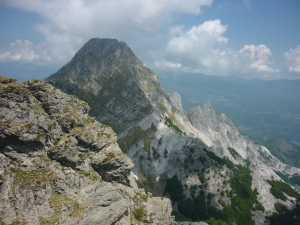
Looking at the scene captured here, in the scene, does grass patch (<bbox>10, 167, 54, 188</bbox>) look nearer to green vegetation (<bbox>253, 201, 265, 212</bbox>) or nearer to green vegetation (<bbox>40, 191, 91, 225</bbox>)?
green vegetation (<bbox>40, 191, 91, 225</bbox>)

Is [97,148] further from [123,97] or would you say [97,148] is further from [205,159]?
[123,97]

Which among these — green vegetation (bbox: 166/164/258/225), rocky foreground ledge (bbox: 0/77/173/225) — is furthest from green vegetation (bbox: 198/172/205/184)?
rocky foreground ledge (bbox: 0/77/173/225)

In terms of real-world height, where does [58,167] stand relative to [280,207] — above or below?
above

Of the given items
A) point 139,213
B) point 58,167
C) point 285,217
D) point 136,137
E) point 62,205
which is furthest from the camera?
point 136,137

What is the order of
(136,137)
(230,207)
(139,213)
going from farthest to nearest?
(136,137)
(230,207)
(139,213)

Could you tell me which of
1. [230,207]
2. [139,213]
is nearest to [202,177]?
[230,207]

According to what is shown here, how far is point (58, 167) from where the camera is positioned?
42.2 m

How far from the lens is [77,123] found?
52.6m

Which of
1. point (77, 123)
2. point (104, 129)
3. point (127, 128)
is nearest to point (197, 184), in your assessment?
point (127, 128)

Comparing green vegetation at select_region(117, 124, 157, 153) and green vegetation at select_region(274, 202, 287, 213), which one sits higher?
green vegetation at select_region(117, 124, 157, 153)

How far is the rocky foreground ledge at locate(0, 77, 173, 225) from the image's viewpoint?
3562cm

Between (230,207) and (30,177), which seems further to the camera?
(230,207)

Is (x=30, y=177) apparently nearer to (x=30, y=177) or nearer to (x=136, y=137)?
(x=30, y=177)

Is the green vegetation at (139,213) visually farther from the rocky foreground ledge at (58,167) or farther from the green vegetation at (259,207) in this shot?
the green vegetation at (259,207)
